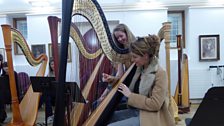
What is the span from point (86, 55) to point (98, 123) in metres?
0.61

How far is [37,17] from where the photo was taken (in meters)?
A: 6.13

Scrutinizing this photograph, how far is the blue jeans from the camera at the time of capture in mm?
1899

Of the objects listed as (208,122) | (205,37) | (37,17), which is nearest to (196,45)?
(205,37)

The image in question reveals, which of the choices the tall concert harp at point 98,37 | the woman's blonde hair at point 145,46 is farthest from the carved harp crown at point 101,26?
the woman's blonde hair at point 145,46

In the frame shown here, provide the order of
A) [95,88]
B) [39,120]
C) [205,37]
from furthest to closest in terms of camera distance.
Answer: [205,37] < [39,120] < [95,88]

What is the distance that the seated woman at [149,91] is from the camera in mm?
1860

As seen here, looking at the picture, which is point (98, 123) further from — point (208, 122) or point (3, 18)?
point (3, 18)

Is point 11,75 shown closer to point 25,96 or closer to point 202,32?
point 25,96

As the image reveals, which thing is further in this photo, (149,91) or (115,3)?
(115,3)

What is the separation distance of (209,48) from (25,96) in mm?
4109

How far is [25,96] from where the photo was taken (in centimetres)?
389

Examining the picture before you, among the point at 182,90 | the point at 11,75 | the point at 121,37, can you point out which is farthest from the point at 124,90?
the point at 182,90

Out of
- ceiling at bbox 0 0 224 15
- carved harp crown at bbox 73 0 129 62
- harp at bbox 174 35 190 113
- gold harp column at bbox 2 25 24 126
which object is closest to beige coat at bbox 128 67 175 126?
carved harp crown at bbox 73 0 129 62

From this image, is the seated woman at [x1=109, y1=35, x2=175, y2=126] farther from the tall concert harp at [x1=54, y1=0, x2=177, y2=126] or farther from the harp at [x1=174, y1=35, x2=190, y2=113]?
the harp at [x1=174, y1=35, x2=190, y2=113]
